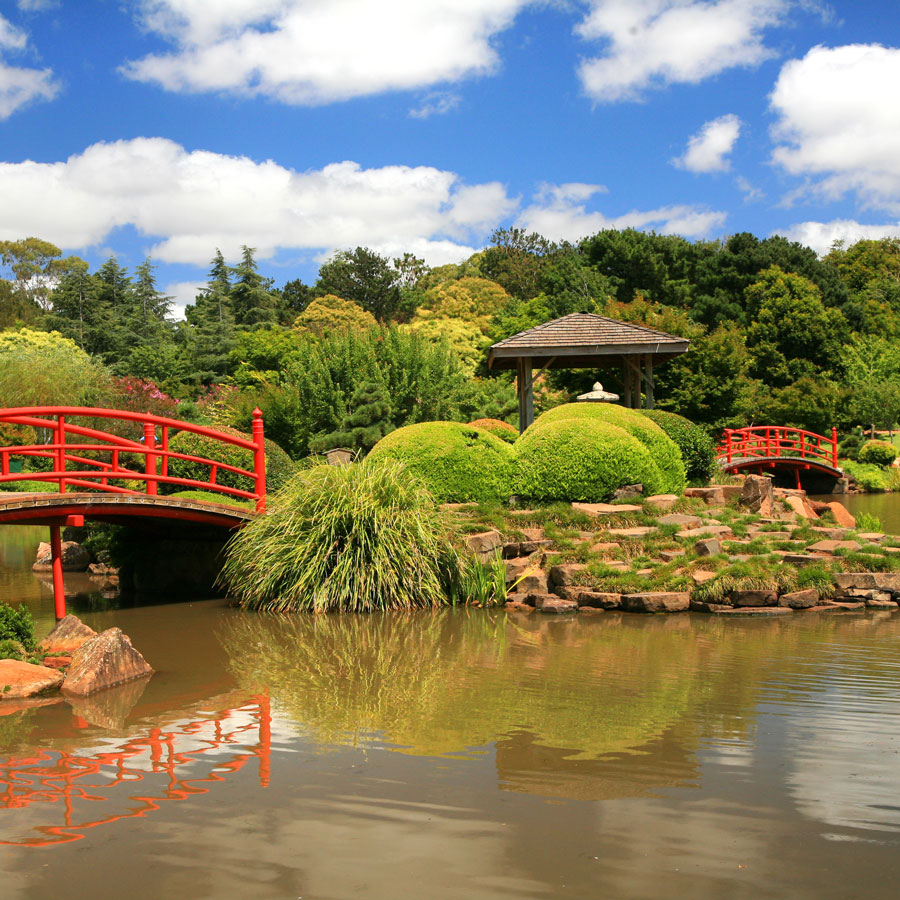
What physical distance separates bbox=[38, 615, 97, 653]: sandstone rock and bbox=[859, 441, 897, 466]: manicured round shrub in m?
29.1

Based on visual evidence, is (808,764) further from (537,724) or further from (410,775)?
(410,775)

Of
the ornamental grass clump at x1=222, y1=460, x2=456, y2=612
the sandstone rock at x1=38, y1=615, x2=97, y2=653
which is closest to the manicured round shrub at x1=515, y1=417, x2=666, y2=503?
the ornamental grass clump at x1=222, y1=460, x2=456, y2=612

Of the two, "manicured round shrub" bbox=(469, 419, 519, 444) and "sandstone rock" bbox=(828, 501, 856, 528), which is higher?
"manicured round shrub" bbox=(469, 419, 519, 444)

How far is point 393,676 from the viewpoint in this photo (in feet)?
23.4

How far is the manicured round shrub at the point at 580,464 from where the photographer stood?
12.3 m

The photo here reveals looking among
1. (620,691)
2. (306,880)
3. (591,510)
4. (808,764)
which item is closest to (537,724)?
(620,691)

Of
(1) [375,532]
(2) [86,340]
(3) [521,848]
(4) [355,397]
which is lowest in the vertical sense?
(3) [521,848]

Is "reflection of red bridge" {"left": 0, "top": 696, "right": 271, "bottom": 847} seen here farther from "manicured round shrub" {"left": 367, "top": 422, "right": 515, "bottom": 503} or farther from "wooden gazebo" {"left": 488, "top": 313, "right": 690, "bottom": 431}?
"wooden gazebo" {"left": 488, "top": 313, "right": 690, "bottom": 431}

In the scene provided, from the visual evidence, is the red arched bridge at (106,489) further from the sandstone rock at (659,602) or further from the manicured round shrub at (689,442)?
the manicured round shrub at (689,442)

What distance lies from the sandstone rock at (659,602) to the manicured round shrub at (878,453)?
24644 mm

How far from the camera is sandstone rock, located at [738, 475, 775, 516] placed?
43.7 feet

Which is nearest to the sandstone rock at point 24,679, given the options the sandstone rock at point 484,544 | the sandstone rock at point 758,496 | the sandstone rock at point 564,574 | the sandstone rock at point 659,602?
the sandstone rock at point 484,544

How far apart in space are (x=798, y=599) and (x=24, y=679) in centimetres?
730

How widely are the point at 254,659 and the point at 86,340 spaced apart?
39909 mm
